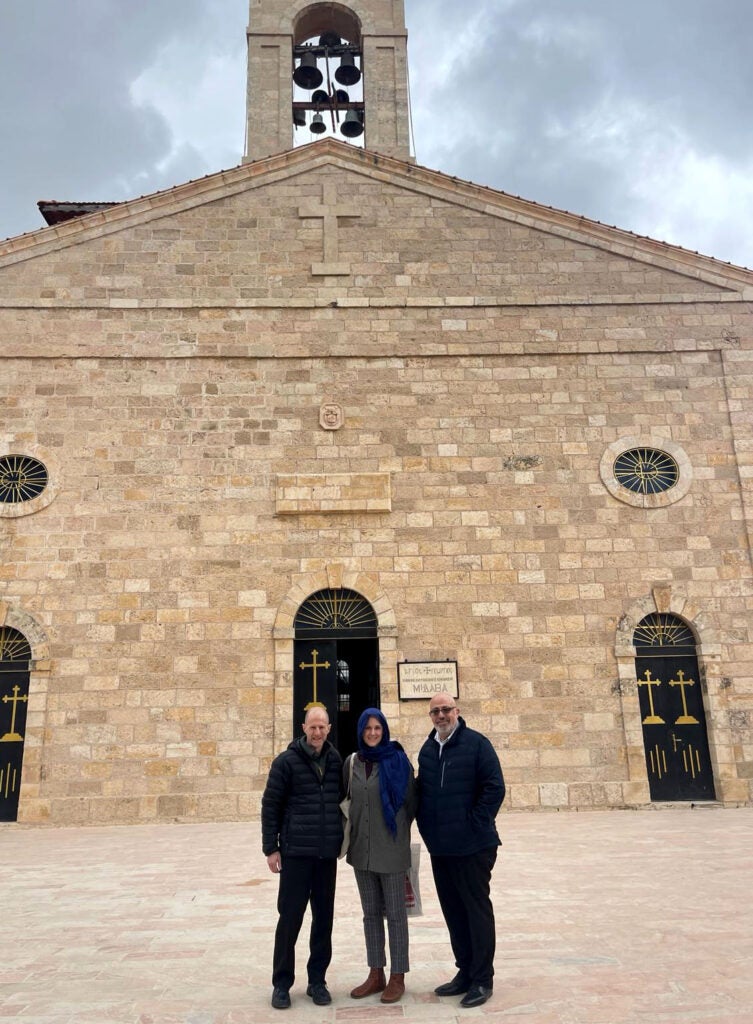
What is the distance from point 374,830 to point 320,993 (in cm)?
78

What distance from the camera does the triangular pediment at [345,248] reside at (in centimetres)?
1250

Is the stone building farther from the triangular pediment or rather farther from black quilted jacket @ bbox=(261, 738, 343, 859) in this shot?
black quilted jacket @ bbox=(261, 738, 343, 859)

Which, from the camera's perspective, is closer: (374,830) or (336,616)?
(374,830)

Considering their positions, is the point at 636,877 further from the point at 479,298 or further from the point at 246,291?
the point at 246,291

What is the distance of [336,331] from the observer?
40.5 ft

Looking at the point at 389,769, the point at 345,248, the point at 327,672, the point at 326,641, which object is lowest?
the point at 389,769

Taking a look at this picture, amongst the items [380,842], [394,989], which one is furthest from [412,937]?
[380,842]

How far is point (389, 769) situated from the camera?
13.5 ft

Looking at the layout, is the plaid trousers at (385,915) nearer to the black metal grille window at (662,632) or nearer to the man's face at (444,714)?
the man's face at (444,714)

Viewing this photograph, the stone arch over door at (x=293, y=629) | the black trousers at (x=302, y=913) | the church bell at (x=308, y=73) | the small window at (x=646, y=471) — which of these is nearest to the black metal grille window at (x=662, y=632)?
the small window at (x=646, y=471)

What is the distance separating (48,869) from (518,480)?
25.4 feet

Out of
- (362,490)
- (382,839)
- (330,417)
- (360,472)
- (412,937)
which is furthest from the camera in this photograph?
(330,417)

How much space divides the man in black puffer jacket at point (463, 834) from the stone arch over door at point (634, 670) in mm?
7446

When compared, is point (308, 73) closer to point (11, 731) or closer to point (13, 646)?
point (13, 646)
